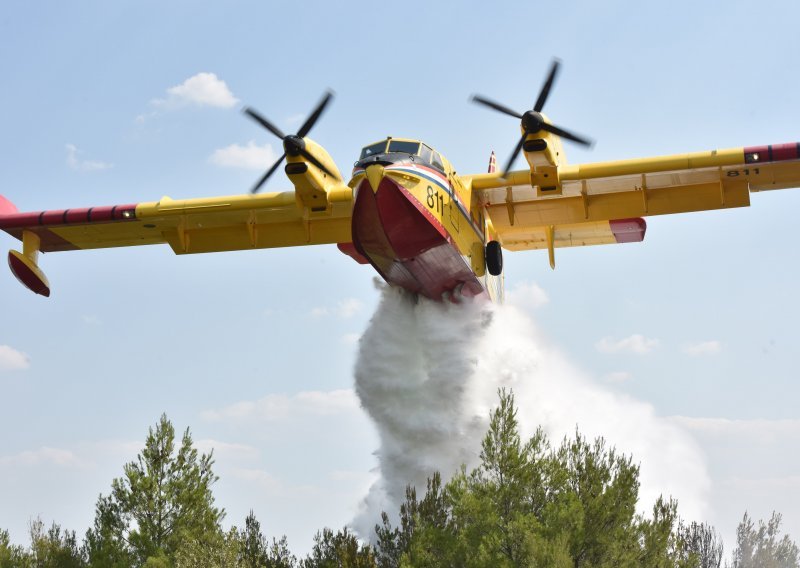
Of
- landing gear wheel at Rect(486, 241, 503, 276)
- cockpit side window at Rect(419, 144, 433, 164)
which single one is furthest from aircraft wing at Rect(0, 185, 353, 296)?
landing gear wheel at Rect(486, 241, 503, 276)

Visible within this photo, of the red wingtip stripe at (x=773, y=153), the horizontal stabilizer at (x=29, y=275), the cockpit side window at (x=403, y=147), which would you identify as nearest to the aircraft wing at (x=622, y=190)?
the red wingtip stripe at (x=773, y=153)

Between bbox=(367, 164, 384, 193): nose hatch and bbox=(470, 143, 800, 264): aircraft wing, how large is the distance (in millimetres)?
3103

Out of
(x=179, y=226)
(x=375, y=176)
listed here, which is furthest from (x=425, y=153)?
(x=179, y=226)

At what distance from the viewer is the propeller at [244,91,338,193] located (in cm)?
1897

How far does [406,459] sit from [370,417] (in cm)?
131

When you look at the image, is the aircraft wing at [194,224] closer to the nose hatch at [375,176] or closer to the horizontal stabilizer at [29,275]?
the horizontal stabilizer at [29,275]

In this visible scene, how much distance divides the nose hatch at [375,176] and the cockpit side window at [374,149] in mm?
699

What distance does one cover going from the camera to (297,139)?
19.0 metres

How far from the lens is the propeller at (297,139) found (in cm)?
1897

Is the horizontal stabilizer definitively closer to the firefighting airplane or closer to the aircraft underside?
the firefighting airplane

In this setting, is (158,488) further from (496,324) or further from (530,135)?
(530,135)

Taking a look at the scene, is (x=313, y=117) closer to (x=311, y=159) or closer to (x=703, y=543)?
(x=311, y=159)

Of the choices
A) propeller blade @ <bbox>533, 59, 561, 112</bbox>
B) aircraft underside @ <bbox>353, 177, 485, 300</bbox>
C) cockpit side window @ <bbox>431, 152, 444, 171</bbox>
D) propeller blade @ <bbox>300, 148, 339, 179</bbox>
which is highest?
propeller blade @ <bbox>533, 59, 561, 112</bbox>

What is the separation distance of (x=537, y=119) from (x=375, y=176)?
3.14m
